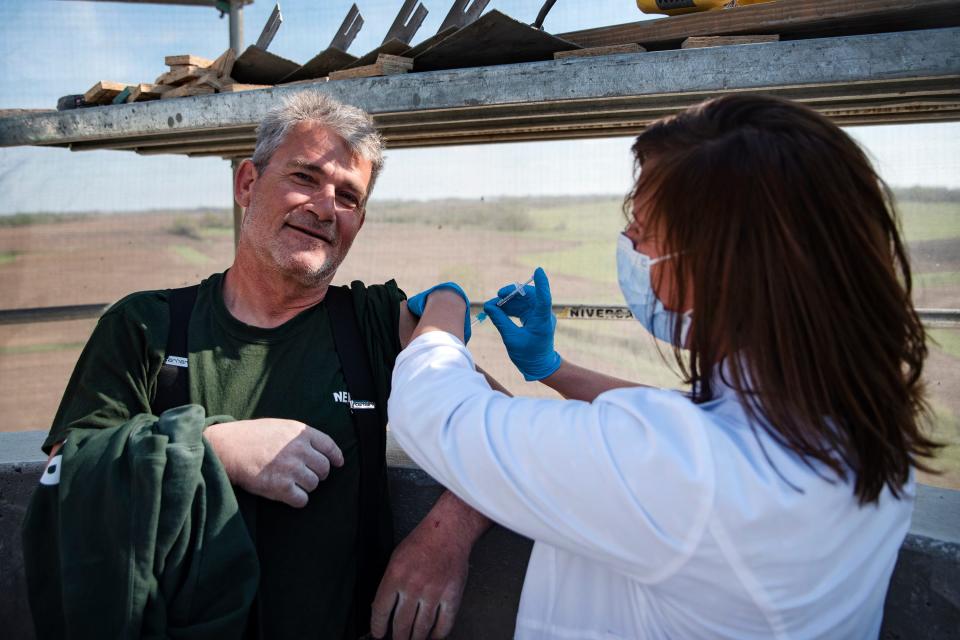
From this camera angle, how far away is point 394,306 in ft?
7.71

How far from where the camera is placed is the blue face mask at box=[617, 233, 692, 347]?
4.42ft

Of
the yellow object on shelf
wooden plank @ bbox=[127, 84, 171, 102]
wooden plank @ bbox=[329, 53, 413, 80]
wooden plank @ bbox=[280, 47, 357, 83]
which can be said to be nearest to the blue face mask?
wooden plank @ bbox=[329, 53, 413, 80]

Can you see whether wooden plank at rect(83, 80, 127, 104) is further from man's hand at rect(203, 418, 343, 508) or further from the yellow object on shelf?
man's hand at rect(203, 418, 343, 508)

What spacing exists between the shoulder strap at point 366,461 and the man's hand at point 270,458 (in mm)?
260

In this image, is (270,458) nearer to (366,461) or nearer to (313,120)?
(366,461)

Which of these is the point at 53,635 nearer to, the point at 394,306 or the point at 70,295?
the point at 394,306

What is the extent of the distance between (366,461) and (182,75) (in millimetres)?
2636

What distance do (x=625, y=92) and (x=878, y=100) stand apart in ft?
3.56

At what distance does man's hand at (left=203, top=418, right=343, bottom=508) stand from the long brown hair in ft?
3.53

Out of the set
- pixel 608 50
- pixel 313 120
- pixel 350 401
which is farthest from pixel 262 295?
pixel 608 50

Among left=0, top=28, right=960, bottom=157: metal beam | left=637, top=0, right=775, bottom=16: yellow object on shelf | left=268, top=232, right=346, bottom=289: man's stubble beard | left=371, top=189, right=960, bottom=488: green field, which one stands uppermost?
left=637, top=0, right=775, bottom=16: yellow object on shelf

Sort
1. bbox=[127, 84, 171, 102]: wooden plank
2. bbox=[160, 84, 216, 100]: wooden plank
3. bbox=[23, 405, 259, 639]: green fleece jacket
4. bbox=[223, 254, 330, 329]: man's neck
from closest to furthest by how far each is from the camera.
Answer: bbox=[23, 405, 259, 639]: green fleece jacket
bbox=[223, 254, 330, 329]: man's neck
bbox=[160, 84, 216, 100]: wooden plank
bbox=[127, 84, 171, 102]: wooden plank

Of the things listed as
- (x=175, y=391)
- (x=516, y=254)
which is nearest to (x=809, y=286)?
(x=175, y=391)

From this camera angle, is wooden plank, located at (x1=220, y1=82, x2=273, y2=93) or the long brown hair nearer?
the long brown hair
